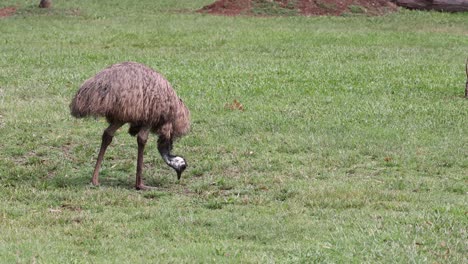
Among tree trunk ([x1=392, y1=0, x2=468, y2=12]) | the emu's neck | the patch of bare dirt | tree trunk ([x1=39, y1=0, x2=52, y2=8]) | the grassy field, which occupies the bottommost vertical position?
the patch of bare dirt

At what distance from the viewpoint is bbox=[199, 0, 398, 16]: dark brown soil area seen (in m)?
26.1

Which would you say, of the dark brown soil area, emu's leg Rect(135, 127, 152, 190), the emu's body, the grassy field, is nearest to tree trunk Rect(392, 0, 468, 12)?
the dark brown soil area

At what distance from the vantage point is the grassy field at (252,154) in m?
7.67

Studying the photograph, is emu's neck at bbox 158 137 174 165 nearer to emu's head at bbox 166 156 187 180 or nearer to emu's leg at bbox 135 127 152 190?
emu's head at bbox 166 156 187 180

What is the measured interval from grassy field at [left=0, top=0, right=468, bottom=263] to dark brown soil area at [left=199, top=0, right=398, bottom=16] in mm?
3865

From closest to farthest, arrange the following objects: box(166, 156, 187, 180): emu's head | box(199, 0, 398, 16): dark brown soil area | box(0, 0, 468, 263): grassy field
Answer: box(0, 0, 468, 263): grassy field
box(166, 156, 187, 180): emu's head
box(199, 0, 398, 16): dark brown soil area

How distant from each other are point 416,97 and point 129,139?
17.6 feet

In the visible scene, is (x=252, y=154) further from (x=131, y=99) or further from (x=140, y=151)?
(x=131, y=99)

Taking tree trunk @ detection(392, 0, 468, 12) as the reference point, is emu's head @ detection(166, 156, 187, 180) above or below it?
above

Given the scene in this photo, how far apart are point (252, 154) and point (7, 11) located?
16.7m

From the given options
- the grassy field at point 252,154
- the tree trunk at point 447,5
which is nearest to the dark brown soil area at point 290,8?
the tree trunk at point 447,5

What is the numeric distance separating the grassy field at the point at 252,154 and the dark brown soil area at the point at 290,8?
3.87 meters

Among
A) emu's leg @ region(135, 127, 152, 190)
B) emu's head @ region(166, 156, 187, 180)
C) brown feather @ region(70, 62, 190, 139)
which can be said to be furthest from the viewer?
emu's head @ region(166, 156, 187, 180)

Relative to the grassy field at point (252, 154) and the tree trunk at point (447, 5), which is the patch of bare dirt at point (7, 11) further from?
the tree trunk at point (447, 5)
